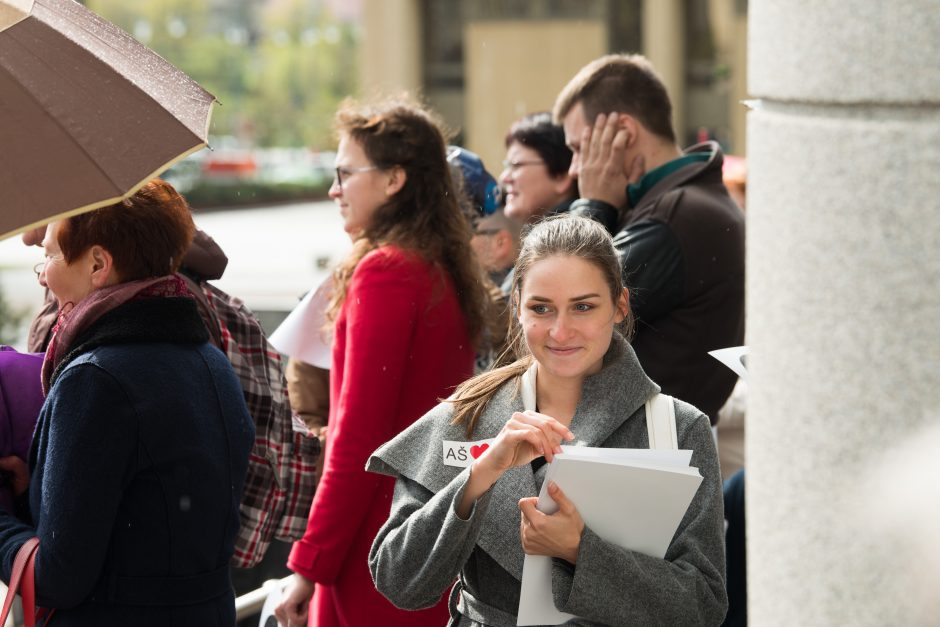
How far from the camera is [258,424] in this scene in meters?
3.72

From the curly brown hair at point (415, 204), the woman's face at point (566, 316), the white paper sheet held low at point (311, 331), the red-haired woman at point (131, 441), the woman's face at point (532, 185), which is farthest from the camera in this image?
the woman's face at point (532, 185)

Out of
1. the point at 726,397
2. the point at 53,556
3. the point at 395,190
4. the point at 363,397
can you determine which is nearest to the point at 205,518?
the point at 53,556

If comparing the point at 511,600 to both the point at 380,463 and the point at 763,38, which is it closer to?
the point at 380,463

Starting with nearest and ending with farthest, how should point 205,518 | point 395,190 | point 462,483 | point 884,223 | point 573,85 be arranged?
point 884,223 < point 462,483 < point 205,518 < point 395,190 < point 573,85

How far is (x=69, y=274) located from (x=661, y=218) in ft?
5.66

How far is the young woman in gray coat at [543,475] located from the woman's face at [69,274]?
2.89 ft

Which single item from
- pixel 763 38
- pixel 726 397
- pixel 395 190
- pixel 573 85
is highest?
pixel 763 38

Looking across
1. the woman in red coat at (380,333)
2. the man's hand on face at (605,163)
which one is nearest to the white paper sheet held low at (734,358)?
the woman in red coat at (380,333)

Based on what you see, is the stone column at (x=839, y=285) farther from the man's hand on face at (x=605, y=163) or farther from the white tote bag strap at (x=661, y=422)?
the man's hand on face at (x=605, y=163)

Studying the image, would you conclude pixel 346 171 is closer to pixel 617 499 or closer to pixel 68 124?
pixel 68 124

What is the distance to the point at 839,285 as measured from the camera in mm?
1592

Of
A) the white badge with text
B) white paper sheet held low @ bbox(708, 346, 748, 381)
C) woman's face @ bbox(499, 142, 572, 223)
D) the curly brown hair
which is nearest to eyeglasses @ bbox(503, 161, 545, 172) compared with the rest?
woman's face @ bbox(499, 142, 572, 223)

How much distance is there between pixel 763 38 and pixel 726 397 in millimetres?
2449

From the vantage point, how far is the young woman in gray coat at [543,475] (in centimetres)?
246
